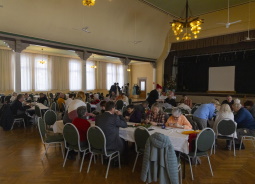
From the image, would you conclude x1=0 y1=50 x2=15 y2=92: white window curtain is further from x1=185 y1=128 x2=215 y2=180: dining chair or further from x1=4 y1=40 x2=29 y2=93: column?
x1=185 y1=128 x2=215 y2=180: dining chair

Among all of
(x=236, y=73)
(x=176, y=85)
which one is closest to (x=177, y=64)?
(x=176, y=85)

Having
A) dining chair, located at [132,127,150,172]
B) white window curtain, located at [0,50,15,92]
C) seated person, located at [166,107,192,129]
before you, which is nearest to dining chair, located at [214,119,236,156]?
seated person, located at [166,107,192,129]

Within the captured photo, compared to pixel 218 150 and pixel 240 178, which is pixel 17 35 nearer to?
pixel 218 150

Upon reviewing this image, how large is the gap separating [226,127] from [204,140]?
4.84 ft

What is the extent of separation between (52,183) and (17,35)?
7.89 metres

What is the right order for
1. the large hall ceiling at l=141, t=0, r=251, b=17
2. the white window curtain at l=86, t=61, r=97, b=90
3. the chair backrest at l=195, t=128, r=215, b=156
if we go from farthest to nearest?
the white window curtain at l=86, t=61, r=97, b=90
the large hall ceiling at l=141, t=0, r=251, b=17
the chair backrest at l=195, t=128, r=215, b=156

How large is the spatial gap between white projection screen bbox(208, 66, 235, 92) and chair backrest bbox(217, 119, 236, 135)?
10881mm

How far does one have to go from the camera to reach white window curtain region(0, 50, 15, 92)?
13.0 meters

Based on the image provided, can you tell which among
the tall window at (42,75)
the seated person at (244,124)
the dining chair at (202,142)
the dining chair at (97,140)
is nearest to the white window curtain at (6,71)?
the tall window at (42,75)

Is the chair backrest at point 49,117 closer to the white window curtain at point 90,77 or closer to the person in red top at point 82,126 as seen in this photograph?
the person in red top at point 82,126

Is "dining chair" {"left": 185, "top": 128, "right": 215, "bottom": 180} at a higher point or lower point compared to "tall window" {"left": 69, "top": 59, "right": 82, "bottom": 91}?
lower

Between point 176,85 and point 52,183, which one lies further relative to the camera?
point 176,85

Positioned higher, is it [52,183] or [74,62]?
[74,62]

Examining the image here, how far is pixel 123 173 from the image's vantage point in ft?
11.7
